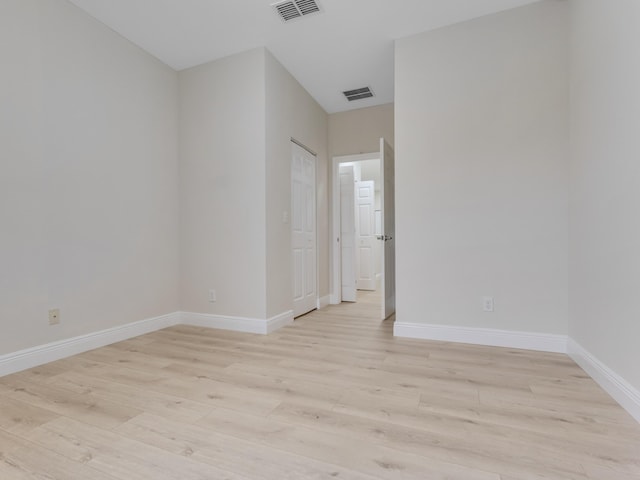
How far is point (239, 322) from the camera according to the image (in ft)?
10.3

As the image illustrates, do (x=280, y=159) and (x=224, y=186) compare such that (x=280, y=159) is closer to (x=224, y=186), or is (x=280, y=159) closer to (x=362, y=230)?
(x=224, y=186)

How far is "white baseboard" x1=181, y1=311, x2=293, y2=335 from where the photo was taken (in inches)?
120

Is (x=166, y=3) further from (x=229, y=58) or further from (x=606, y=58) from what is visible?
(x=606, y=58)

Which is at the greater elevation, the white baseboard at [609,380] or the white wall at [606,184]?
the white wall at [606,184]

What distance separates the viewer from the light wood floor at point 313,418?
3.90 ft

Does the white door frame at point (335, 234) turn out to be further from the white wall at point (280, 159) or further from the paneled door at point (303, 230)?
the white wall at point (280, 159)

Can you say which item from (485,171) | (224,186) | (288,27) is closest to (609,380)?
(485,171)

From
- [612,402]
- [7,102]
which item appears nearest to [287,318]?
[612,402]

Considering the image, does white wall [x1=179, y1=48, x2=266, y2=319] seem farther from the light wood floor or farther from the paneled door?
the light wood floor

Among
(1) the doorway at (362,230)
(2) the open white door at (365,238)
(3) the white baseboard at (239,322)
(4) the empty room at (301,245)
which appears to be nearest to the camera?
(4) the empty room at (301,245)

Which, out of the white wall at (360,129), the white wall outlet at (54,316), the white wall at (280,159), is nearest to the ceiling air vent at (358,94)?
the white wall at (360,129)

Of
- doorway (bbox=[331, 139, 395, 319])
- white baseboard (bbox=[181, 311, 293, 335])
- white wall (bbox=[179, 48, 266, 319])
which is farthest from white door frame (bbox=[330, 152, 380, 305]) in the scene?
white wall (bbox=[179, 48, 266, 319])

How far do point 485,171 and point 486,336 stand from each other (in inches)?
54.1

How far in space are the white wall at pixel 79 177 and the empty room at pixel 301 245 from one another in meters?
0.02
